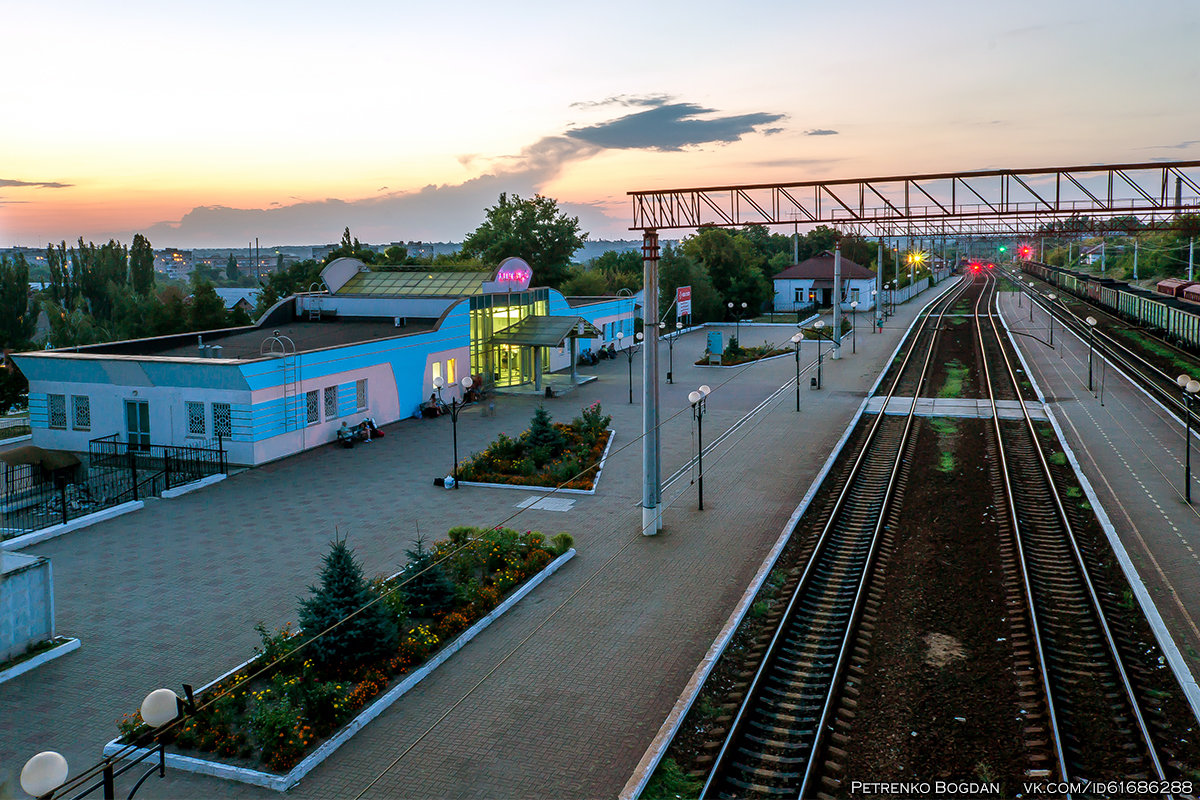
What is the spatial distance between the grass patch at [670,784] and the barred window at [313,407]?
22.2 metres

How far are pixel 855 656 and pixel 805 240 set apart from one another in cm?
13258

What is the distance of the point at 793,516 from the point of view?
20.9 m

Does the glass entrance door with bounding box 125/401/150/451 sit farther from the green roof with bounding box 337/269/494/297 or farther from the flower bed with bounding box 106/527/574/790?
the green roof with bounding box 337/269/494/297

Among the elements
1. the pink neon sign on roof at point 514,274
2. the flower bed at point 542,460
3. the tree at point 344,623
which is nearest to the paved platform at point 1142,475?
the tree at point 344,623

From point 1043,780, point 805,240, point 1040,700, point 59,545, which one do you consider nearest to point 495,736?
point 1043,780

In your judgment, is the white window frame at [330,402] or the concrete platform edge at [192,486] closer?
the concrete platform edge at [192,486]

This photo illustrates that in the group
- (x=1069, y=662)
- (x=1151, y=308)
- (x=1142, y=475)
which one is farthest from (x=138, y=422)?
(x=1151, y=308)

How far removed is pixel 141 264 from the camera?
68125mm

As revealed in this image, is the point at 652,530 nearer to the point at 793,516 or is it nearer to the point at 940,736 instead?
the point at 793,516

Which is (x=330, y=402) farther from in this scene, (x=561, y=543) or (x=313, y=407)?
(x=561, y=543)

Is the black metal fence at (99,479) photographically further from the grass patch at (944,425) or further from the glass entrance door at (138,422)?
the grass patch at (944,425)

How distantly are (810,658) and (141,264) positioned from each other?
67.8 m

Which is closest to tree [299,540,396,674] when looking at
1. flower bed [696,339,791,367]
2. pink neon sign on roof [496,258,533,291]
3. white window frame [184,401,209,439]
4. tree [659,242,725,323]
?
white window frame [184,401,209,439]

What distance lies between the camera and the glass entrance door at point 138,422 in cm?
2870
